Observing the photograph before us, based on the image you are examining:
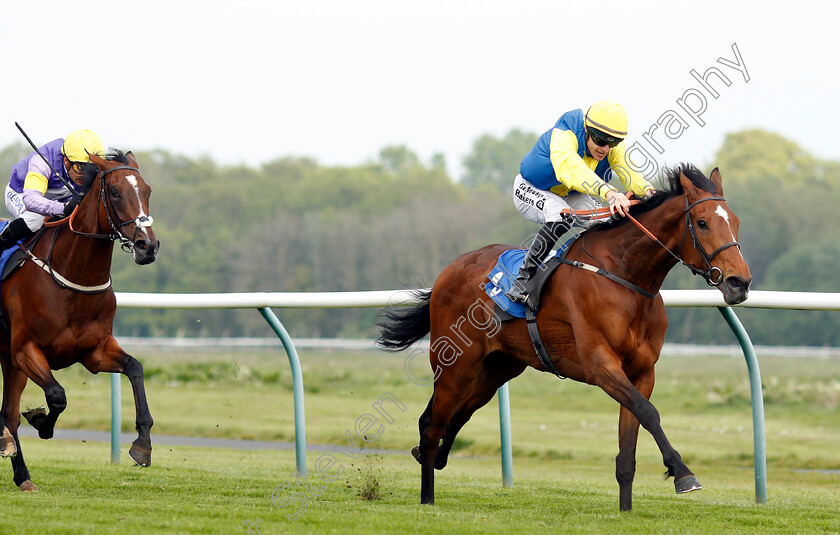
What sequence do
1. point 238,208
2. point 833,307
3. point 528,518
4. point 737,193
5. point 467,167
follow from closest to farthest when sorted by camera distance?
point 528,518 < point 833,307 < point 737,193 < point 238,208 < point 467,167

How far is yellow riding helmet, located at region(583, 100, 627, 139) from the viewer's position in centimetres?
518

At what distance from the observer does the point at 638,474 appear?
8.66 m

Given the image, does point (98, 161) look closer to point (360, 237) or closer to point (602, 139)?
point (602, 139)

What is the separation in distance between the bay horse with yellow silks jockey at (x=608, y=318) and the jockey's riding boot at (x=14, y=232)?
2.57 meters

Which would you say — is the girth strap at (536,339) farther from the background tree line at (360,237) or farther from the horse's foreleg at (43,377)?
the background tree line at (360,237)

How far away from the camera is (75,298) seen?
549 cm

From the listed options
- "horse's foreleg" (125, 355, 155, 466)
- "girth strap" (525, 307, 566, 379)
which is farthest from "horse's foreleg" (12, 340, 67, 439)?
"girth strap" (525, 307, 566, 379)

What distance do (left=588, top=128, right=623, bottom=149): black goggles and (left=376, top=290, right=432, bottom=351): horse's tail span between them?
1507 mm

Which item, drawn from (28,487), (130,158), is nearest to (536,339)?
(130,158)

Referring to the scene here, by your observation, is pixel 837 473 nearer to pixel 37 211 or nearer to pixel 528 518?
pixel 528 518

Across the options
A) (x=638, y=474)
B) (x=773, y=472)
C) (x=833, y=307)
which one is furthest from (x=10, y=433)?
(x=773, y=472)

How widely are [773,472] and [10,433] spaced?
20.4ft

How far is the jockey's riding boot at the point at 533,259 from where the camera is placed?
5301mm

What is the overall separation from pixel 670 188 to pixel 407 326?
1990 mm
